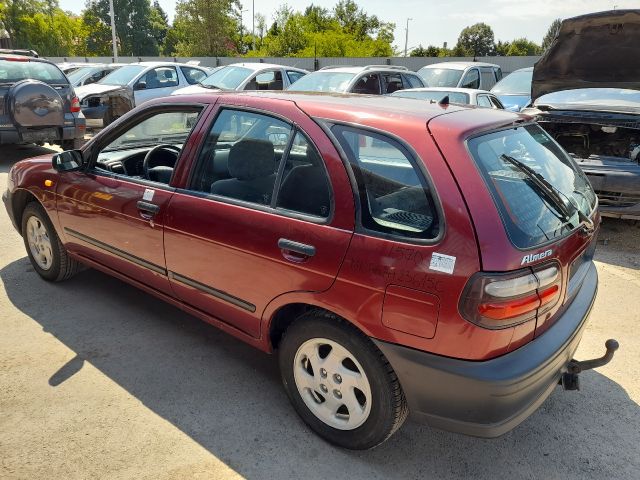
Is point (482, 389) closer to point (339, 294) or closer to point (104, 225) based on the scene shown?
point (339, 294)

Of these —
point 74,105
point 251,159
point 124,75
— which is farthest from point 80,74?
point 251,159

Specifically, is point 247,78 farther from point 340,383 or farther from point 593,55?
point 340,383

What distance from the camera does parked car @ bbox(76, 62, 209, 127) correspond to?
1044 cm

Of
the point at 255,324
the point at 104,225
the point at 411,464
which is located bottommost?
the point at 411,464

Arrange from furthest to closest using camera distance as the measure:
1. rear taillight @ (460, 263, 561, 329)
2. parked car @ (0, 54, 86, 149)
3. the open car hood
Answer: parked car @ (0, 54, 86, 149) → the open car hood → rear taillight @ (460, 263, 561, 329)

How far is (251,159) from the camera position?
110 inches

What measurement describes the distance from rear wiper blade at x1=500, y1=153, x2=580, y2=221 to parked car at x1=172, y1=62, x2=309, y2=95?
872cm

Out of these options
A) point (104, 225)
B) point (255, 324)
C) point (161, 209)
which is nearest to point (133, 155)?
point (104, 225)

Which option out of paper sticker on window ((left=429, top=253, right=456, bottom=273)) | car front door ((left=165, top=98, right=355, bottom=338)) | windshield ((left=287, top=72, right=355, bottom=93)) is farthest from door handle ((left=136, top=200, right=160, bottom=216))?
windshield ((left=287, top=72, right=355, bottom=93))

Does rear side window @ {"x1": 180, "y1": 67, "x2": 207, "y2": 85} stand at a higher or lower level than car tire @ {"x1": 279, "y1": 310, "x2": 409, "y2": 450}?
higher

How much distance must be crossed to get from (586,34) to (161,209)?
20.5 feet

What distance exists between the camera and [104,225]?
3340 mm

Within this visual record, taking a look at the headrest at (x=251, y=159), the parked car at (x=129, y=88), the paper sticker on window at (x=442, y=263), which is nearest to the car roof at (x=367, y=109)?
the headrest at (x=251, y=159)

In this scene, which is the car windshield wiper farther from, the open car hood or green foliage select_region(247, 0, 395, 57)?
green foliage select_region(247, 0, 395, 57)
